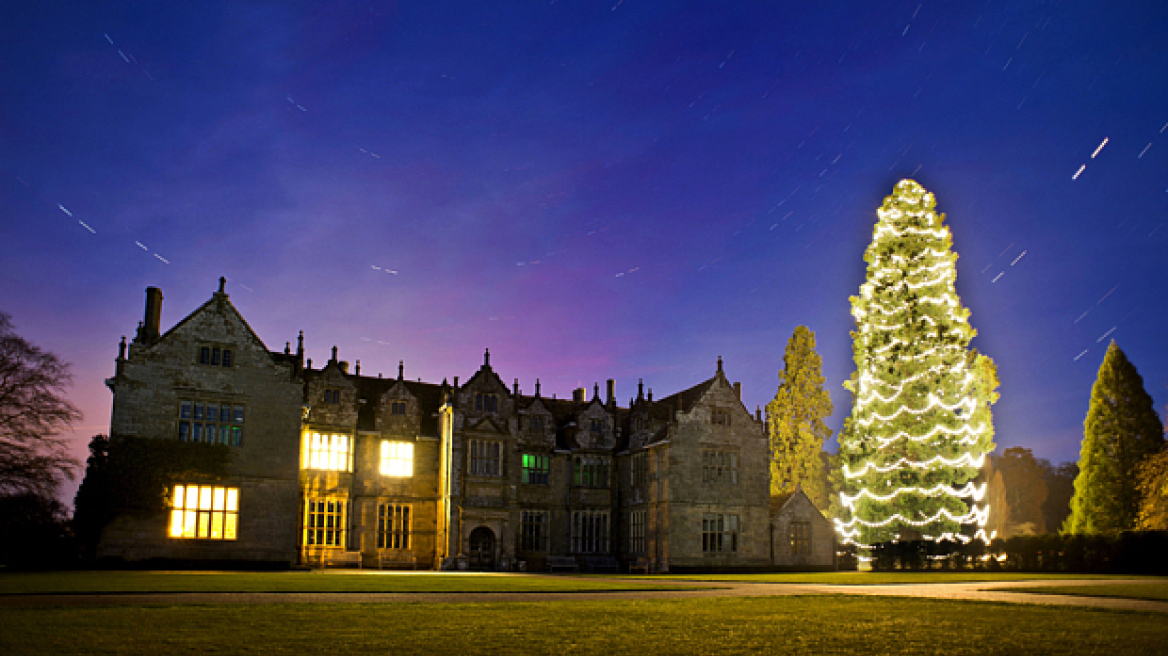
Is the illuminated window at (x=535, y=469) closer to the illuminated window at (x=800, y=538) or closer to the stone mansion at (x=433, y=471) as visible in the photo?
the stone mansion at (x=433, y=471)

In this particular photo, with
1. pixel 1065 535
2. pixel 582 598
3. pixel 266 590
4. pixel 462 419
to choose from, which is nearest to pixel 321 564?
pixel 462 419

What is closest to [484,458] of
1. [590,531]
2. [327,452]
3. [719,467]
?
[327,452]

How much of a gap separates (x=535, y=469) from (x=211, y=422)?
17080 mm

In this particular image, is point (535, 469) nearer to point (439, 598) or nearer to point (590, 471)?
point (590, 471)

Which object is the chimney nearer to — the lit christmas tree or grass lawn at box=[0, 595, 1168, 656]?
grass lawn at box=[0, 595, 1168, 656]

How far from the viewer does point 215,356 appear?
130 ft

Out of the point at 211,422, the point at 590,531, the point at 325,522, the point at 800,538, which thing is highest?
the point at 211,422

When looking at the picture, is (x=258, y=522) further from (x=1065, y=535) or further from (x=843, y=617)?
(x=1065, y=535)

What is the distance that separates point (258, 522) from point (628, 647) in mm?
33566

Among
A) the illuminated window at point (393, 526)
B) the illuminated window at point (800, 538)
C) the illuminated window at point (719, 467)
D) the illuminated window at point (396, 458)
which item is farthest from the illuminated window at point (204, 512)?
the illuminated window at point (800, 538)

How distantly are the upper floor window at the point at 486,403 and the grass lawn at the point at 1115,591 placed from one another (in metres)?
28.4

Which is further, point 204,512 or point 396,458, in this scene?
point 396,458

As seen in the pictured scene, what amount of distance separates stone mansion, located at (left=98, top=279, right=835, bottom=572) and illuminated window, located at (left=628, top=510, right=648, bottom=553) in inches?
4.5

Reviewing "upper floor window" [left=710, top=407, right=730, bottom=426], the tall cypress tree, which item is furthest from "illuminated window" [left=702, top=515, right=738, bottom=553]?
the tall cypress tree
